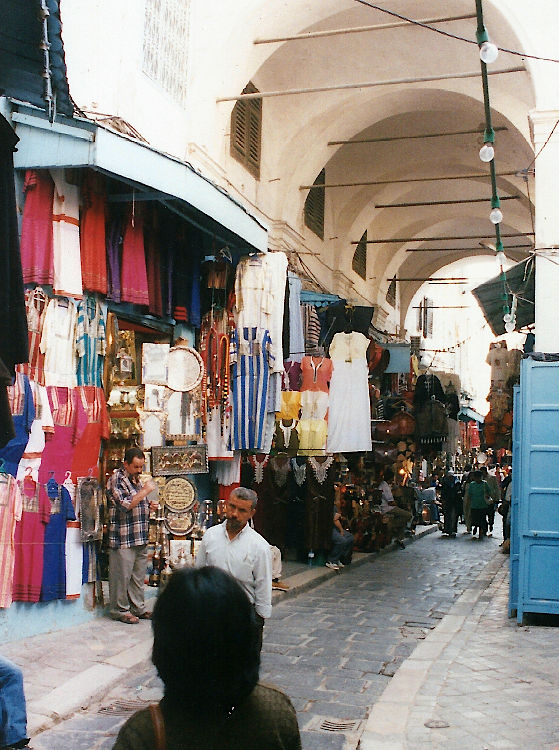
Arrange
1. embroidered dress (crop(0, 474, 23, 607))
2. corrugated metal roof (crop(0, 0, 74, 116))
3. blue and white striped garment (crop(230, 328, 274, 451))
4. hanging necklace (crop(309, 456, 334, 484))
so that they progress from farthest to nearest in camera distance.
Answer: hanging necklace (crop(309, 456, 334, 484)) → blue and white striped garment (crop(230, 328, 274, 451)) → embroidered dress (crop(0, 474, 23, 607)) → corrugated metal roof (crop(0, 0, 74, 116))

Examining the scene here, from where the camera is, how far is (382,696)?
5754mm

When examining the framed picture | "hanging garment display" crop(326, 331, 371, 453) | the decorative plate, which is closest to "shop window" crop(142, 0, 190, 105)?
the decorative plate

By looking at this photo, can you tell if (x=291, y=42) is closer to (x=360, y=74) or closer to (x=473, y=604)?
(x=360, y=74)

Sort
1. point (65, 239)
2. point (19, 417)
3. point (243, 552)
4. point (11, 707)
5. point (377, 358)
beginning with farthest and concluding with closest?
1. point (377, 358)
2. point (65, 239)
3. point (19, 417)
4. point (243, 552)
5. point (11, 707)

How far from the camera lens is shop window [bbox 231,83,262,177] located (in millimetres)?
12531

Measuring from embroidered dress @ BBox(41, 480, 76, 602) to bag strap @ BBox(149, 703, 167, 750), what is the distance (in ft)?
17.6

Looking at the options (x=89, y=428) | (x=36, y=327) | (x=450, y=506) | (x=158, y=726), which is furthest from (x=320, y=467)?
(x=158, y=726)

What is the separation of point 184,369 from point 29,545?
8.90 ft

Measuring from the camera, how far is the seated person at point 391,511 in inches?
640

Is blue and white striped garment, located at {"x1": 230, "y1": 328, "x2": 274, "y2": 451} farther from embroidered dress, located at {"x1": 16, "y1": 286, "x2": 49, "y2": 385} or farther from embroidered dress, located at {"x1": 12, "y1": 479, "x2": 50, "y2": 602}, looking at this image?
embroidered dress, located at {"x1": 12, "y1": 479, "x2": 50, "y2": 602}

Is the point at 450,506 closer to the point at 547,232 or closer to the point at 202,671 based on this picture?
the point at 547,232

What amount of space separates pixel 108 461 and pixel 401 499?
1144cm

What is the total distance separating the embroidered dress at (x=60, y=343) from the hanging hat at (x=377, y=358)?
25.9 feet

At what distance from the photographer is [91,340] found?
7.53m
